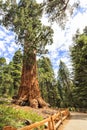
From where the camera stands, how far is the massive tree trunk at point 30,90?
25.5 meters

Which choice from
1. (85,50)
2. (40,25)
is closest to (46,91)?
(85,50)

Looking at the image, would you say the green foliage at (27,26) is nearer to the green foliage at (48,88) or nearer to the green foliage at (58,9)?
the green foliage at (58,9)

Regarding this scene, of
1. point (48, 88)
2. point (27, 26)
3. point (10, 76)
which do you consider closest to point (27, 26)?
point (27, 26)

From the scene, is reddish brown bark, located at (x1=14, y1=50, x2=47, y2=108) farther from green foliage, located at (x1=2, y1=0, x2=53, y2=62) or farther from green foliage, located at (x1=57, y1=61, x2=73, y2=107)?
green foliage, located at (x1=57, y1=61, x2=73, y2=107)

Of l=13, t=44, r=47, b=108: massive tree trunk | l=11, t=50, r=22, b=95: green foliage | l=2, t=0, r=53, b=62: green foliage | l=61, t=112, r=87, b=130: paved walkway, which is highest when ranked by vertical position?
l=11, t=50, r=22, b=95: green foliage

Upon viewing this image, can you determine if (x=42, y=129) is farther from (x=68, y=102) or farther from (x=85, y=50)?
(x=68, y=102)

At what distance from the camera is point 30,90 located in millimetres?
26266

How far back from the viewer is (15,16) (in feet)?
52.6

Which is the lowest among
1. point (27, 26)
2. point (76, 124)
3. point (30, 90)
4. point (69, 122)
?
point (76, 124)

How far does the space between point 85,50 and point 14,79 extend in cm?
1734

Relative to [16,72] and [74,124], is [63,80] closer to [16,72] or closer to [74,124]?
[16,72]

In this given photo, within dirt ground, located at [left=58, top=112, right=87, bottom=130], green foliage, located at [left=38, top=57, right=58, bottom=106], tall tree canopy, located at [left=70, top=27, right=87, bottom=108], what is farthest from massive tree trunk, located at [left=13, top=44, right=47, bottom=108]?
green foliage, located at [left=38, top=57, right=58, bottom=106]

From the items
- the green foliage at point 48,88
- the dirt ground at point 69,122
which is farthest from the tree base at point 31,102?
the green foliage at point 48,88

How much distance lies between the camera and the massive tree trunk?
25.5m
